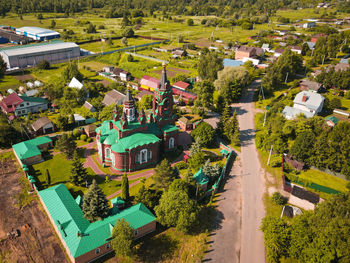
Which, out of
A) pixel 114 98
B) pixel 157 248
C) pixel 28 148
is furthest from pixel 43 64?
pixel 157 248

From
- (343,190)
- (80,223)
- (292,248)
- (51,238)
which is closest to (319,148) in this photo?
(343,190)

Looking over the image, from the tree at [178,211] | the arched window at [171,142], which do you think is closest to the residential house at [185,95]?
the arched window at [171,142]

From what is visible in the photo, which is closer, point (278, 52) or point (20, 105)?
point (20, 105)

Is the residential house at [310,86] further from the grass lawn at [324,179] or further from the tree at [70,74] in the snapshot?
the tree at [70,74]

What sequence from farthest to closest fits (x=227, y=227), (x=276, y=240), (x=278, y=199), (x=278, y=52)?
(x=278, y=52) < (x=278, y=199) < (x=227, y=227) < (x=276, y=240)

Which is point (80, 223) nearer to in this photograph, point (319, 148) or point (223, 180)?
point (223, 180)

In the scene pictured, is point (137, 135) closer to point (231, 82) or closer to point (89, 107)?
point (89, 107)
